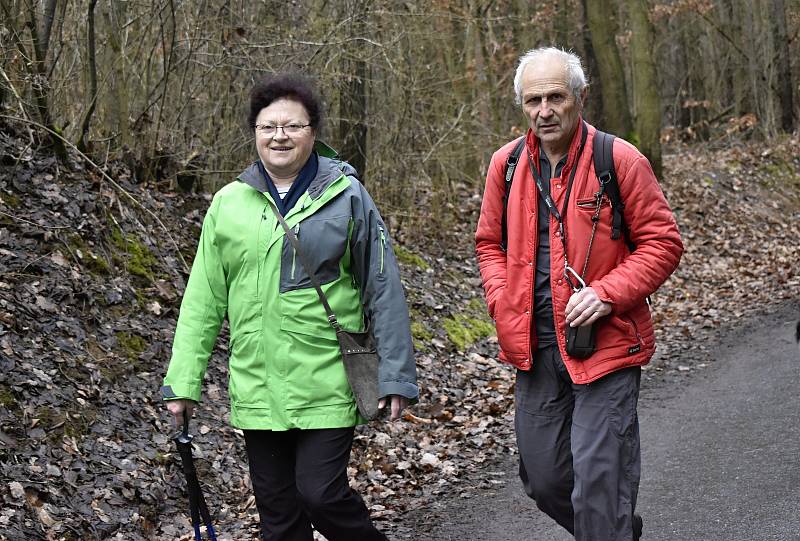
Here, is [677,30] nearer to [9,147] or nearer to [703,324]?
[703,324]

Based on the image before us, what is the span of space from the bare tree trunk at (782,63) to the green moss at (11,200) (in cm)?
2135

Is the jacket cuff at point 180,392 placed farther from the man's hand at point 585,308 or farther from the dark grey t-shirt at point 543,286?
the man's hand at point 585,308

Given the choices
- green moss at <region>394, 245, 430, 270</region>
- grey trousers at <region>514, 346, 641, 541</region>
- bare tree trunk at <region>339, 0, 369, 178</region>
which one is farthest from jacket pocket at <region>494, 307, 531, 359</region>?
green moss at <region>394, 245, 430, 270</region>

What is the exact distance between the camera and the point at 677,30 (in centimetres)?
3025

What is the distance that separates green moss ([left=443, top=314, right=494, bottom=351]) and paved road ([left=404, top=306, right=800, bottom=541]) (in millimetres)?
2268

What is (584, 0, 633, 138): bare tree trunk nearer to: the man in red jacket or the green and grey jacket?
the man in red jacket

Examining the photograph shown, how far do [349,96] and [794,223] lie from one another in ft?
34.8

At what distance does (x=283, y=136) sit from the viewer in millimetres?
4281

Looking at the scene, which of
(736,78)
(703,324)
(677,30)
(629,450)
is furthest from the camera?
(677,30)

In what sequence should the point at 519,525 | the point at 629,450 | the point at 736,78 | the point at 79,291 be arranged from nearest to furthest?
the point at 629,450, the point at 519,525, the point at 79,291, the point at 736,78

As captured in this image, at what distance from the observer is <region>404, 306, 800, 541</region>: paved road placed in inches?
229

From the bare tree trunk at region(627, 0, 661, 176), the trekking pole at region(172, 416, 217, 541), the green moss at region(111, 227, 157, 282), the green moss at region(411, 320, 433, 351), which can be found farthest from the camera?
the bare tree trunk at region(627, 0, 661, 176)

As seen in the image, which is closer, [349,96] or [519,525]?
[519,525]

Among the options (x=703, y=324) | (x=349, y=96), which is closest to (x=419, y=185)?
(x=349, y=96)
